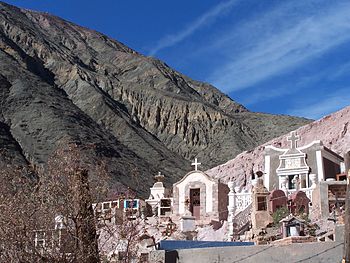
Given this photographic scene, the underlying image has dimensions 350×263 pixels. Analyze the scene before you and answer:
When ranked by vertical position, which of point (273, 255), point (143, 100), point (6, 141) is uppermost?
point (143, 100)

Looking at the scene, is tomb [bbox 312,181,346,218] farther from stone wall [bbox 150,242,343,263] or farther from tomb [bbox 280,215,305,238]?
stone wall [bbox 150,242,343,263]

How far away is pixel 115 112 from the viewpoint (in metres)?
99.4

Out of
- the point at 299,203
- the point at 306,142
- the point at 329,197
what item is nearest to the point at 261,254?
the point at 329,197

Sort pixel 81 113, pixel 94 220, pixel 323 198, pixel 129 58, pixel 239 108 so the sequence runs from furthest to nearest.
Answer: pixel 129 58, pixel 239 108, pixel 81 113, pixel 323 198, pixel 94 220

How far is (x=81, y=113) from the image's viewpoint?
3521 inches

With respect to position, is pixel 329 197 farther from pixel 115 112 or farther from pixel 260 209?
pixel 115 112

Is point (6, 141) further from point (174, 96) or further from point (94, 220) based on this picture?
point (94, 220)

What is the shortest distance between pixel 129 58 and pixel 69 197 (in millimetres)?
130744

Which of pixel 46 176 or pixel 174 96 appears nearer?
pixel 46 176

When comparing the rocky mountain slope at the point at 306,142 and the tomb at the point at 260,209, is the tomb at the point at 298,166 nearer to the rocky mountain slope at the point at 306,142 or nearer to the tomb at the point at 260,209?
the tomb at the point at 260,209

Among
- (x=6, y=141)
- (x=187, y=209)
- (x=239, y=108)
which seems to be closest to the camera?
(x=187, y=209)

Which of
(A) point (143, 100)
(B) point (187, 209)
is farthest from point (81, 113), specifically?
(B) point (187, 209)

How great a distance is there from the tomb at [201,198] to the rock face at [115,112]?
26559mm

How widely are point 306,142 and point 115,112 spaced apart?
51.0 metres
